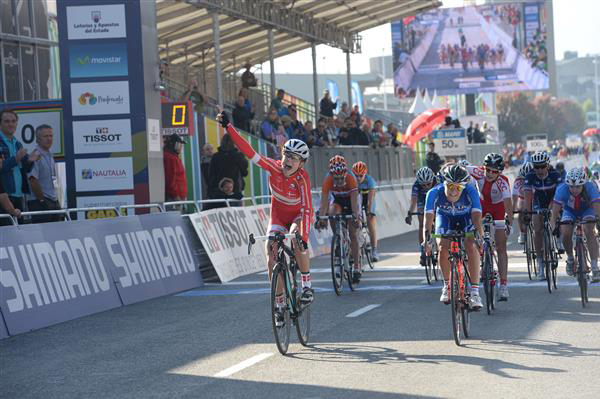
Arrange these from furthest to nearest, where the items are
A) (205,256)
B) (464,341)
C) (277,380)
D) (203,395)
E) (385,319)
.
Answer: (205,256) < (385,319) < (464,341) < (277,380) < (203,395)

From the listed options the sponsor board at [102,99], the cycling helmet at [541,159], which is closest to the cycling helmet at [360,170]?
the sponsor board at [102,99]

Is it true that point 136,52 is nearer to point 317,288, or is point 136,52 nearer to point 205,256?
point 205,256

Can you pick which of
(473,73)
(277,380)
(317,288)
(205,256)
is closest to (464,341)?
(277,380)

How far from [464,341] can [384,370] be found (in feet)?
5.84

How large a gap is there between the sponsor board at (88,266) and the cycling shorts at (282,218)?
11.2 feet

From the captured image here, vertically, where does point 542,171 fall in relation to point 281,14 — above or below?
below

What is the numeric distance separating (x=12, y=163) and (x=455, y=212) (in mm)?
6906

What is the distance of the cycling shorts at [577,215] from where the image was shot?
1494cm

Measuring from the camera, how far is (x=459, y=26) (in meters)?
71.5

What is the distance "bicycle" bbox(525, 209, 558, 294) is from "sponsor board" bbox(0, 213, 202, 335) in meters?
5.34

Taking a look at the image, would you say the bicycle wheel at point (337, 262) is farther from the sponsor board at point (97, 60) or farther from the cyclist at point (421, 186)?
the sponsor board at point (97, 60)

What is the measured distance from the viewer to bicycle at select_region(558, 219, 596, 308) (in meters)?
14.4

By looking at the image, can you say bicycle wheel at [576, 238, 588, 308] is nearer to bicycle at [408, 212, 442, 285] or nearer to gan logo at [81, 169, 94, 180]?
bicycle at [408, 212, 442, 285]

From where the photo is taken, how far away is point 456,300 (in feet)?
38.4
